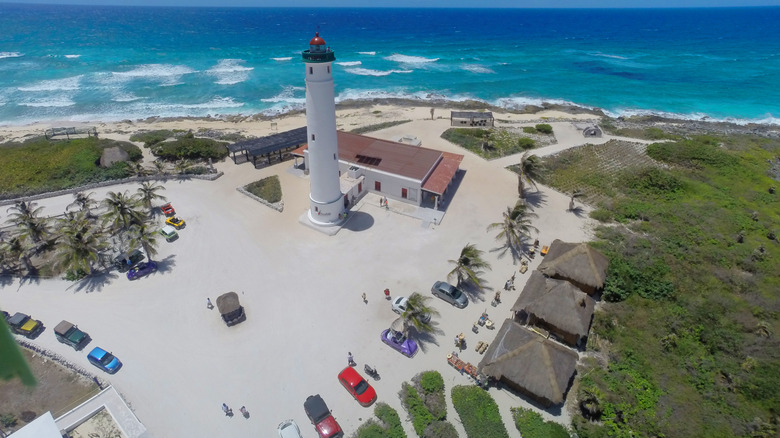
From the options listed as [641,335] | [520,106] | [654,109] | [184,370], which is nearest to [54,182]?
[184,370]

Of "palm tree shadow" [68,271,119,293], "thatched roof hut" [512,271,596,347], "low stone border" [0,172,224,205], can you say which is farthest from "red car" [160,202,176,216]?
"thatched roof hut" [512,271,596,347]

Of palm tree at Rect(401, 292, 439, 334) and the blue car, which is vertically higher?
palm tree at Rect(401, 292, 439, 334)

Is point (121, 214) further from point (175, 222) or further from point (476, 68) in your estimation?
point (476, 68)

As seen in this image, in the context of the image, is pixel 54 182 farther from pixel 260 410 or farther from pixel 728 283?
pixel 728 283

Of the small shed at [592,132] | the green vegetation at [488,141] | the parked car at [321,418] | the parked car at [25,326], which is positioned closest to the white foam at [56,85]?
the parked car at [25,326]

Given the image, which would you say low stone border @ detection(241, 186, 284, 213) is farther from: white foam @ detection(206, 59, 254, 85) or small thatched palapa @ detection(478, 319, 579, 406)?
white foam @ detection(206, 59, 254, 85)

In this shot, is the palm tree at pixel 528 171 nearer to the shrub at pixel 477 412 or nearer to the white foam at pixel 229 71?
the shrub at pixel 477 412

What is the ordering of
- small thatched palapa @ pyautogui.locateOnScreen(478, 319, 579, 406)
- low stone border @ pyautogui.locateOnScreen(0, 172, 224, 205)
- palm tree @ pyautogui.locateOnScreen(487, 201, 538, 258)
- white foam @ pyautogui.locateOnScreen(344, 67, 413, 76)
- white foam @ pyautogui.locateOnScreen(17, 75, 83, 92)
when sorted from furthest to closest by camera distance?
white foam @ pyautogui.locateOnScreen(344, 67, 413, 76) → white foam @ pyautogui.locateOnScreen(17, 75, 83, 92) → low stone border @ pyautogui.locateOnScreen(0, 172, 224, 205) → palm tree @ pyautogui.locateOnScreen(487, 201, 538, 258) → small thatched palapa @ pyautogui.locateOnScreen(478, 319, 579, 406)
